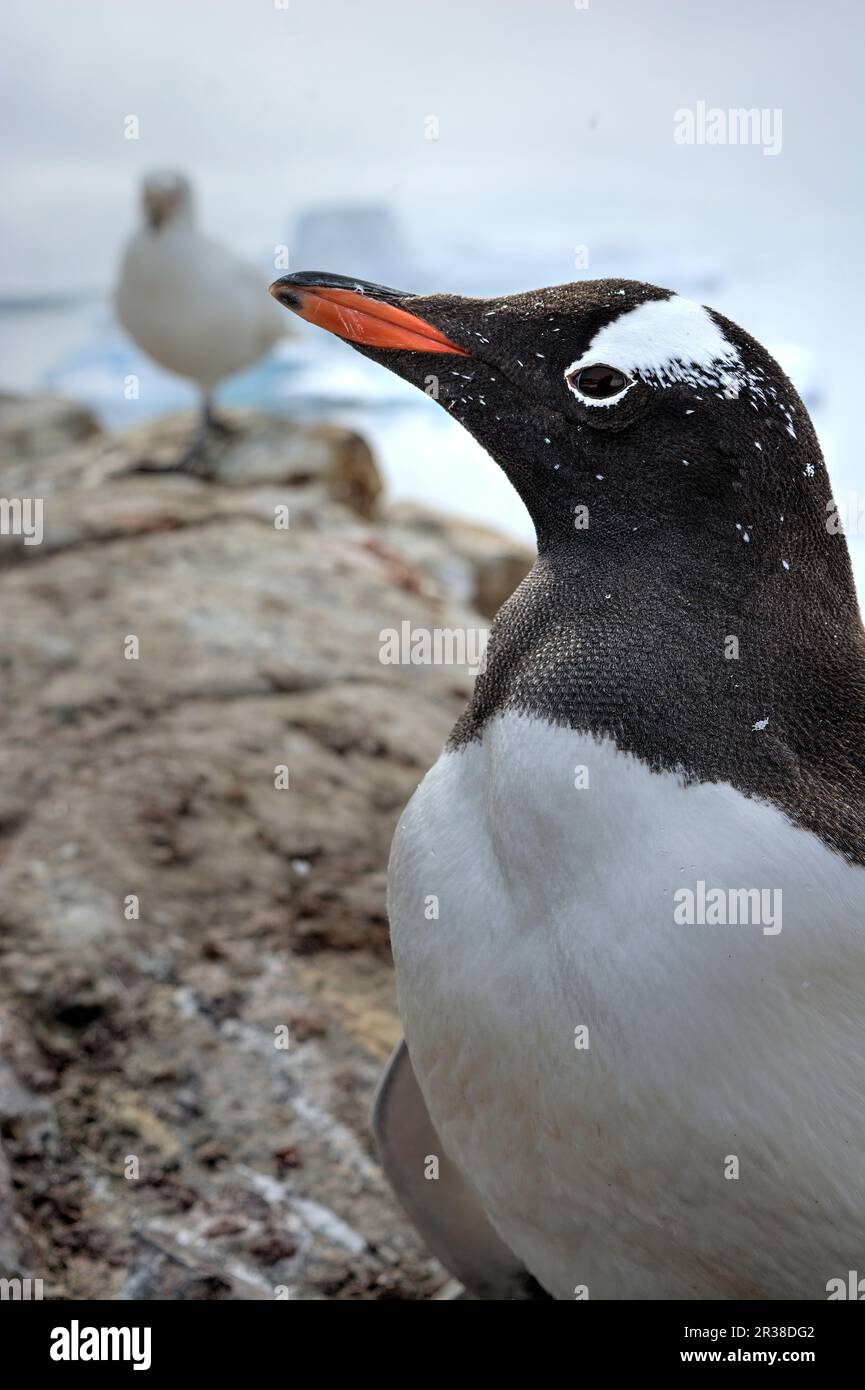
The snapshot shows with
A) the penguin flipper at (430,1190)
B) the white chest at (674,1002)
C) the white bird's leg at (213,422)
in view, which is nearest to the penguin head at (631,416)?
the white chest at (674,1002)

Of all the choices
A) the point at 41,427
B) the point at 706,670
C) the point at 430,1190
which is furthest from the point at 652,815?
the point at 41,427

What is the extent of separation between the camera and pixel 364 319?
1.42 meters

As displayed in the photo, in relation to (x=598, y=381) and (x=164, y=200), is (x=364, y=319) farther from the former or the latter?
(x=164, y=200)

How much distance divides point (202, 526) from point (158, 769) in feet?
4.31

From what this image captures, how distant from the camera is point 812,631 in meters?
1.35

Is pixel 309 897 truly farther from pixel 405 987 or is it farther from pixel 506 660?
pixel 506 660

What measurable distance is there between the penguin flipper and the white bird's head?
4460 millimetres

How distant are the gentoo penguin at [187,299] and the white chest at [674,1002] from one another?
4.08 m

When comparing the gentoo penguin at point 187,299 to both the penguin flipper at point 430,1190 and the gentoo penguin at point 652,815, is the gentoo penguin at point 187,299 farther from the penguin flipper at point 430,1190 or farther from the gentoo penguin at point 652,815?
the gentoo penguin at point 652,815

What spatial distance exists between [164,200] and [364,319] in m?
4.44

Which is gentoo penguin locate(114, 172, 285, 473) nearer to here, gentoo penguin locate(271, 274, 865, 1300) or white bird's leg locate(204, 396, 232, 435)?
white bird's leg locate(204, 396, 232, 435)

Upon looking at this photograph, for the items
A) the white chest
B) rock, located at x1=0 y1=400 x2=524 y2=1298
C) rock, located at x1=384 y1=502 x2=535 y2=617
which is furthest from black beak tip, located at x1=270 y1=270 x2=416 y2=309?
rock, located at x1=384 y1=502 x2=535 y2=617

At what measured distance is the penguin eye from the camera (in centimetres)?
130
